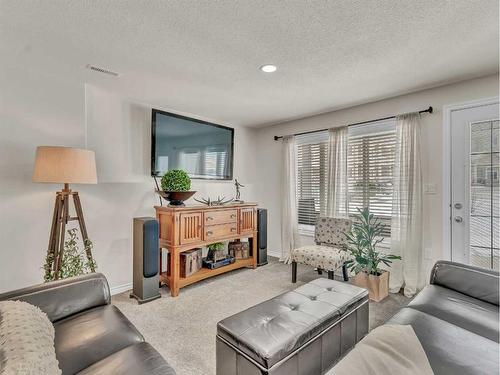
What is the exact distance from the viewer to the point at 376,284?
2.67 meters

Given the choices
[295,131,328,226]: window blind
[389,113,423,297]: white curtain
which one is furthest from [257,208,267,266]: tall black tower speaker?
[389,113,423,297]: white curtain

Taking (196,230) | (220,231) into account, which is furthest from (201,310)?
(220,231)

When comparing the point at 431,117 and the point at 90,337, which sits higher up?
the point at 431,117

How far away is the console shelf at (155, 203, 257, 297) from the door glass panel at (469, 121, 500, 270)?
2549 millimetres

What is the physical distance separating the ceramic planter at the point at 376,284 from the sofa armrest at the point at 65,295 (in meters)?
2.44

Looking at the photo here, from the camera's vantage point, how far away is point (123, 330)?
1.35 meters

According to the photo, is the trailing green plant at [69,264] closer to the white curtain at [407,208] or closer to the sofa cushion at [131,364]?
the sofa cushion at [131,364]

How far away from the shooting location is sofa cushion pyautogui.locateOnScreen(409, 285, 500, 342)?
131 centimetres

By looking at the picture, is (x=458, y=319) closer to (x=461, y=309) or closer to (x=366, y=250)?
(x=461, y=309)

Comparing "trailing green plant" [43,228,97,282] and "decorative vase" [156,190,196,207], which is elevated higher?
"decorative vase" [156,190,196,207]

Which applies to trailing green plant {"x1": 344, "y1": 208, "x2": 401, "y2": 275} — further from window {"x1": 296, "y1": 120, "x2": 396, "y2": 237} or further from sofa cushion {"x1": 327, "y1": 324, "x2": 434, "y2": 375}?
sofa cushion {"x1": 327, "y1": 324, "x2": 434, "y2": 375}

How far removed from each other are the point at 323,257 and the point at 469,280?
1415 millimetres

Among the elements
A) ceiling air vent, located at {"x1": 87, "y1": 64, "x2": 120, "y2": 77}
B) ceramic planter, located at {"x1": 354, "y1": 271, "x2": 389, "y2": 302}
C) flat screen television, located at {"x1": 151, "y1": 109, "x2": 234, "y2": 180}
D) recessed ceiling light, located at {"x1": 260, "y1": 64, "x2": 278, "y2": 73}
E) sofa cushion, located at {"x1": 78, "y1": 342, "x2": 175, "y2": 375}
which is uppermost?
recessed ceiling light, located at {"x1": 260, "y1": 64, "x2": 278, "y2": 73}

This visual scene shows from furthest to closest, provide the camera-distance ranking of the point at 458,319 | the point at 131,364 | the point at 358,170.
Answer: the point at 358,170
the point at 458,319
the point at 131,364
